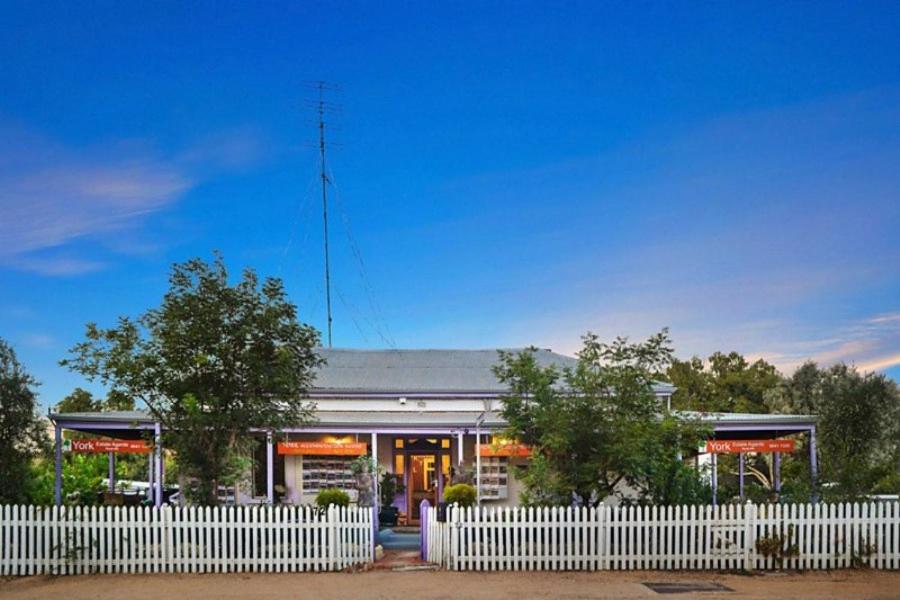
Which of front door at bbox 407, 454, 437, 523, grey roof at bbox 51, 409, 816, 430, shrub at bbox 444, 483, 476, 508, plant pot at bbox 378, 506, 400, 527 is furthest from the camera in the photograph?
front door at bbox 407, 454, 437, 523

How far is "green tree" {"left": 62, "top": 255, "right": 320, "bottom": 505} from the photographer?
17578 millimetres

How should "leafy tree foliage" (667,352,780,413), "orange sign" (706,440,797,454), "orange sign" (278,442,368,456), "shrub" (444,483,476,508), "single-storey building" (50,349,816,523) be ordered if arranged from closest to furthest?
1. "orange sign" (706,440,797,454)
2. "shrub" (444,483,476,508)
3. "single-storey building" (50,349,816,523)
4. "orange sign" (278,442,368,456)
5. "leafy tree foliage" (667,352,780,413)

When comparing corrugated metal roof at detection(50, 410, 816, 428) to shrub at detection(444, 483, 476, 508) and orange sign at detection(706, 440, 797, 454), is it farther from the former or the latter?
shrub at detection(444, 483, 476, 508)

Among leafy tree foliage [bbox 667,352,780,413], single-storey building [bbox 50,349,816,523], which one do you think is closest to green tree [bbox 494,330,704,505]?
single-storey building [bbox 50,349,816,523]

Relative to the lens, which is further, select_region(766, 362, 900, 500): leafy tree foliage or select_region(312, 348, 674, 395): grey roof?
select_region(312, 348, 674, 395): grey roof

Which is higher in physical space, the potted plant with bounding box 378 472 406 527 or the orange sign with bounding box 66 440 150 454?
the orange sign with bounding box 66 440 150 454

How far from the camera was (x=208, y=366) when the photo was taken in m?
17.6

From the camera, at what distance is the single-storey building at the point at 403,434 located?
24.8 meters

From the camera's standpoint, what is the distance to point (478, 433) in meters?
24.2

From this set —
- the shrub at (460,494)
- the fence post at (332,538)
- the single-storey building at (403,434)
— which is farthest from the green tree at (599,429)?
the single-storey building at (403,434)

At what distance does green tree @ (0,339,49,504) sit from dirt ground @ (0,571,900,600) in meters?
2.84

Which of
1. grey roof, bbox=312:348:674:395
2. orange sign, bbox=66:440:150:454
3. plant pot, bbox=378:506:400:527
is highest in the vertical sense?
grey roof, bbox=312:348:674:395

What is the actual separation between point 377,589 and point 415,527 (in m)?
11.1

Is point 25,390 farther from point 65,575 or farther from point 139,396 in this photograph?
point 65,575
